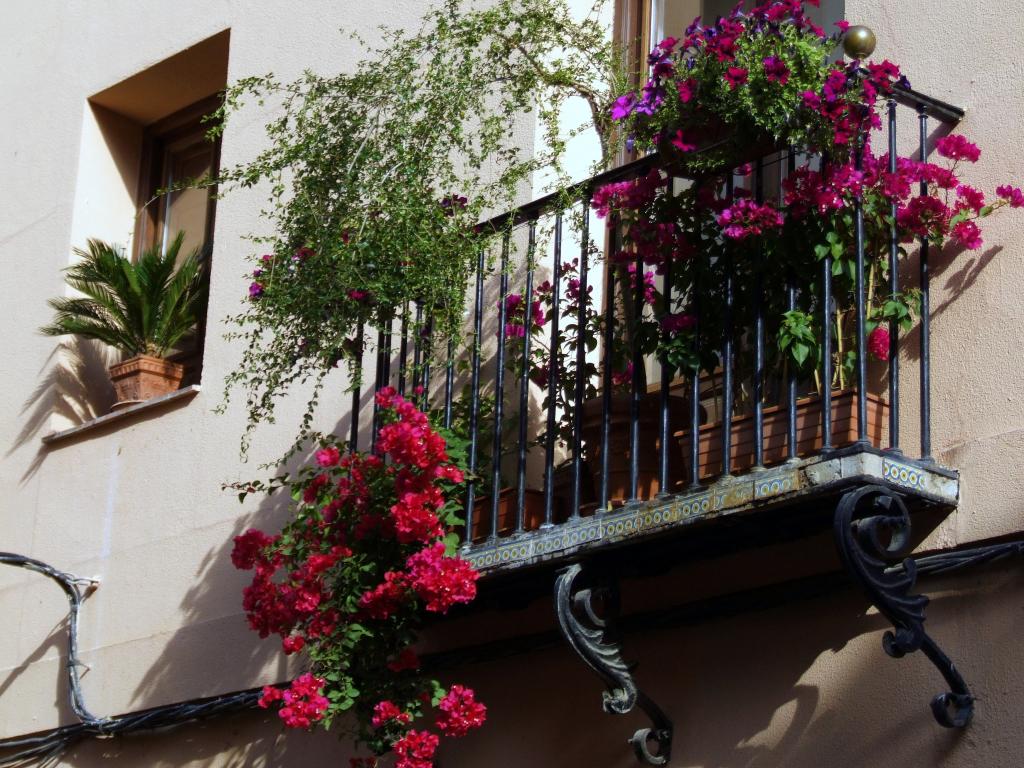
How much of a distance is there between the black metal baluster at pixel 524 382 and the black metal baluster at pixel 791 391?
934 millimetres

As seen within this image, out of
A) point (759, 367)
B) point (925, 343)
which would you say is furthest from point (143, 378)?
point (925, 343)

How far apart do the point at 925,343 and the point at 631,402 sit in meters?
0.92

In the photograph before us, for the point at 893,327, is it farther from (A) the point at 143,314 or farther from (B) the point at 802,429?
(A) the point at 143,314

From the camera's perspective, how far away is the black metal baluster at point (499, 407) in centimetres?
612

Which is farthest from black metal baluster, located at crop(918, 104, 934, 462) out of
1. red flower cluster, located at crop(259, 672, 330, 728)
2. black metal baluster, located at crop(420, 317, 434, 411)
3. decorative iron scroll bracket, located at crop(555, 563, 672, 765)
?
red flower cluster, located at crop(259, 672, 330, 728)

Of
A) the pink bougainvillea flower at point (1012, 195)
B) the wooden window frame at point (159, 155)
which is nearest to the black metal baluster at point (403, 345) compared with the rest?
the pink bougainvillea flower at point (1012, 195)

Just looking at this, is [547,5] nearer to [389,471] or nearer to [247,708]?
[389,471]

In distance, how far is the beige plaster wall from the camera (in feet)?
17.7

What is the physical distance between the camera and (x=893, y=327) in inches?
219

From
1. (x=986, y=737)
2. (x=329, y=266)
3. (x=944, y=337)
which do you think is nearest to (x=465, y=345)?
(x=329, y=266)

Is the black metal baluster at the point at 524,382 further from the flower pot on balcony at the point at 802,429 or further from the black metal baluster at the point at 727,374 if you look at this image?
the black metal baluster at the point at 727,374

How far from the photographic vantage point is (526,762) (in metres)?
6.26

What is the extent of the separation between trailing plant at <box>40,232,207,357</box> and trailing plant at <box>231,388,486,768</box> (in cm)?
224

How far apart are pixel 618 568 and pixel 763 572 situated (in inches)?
17.5
